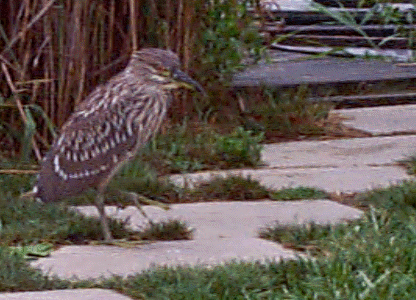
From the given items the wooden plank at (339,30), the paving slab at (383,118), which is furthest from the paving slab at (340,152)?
the wooden plank at (339,30)

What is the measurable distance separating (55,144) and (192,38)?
204 centimetres

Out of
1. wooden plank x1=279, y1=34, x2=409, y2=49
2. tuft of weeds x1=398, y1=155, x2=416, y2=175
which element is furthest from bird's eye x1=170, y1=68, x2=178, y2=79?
wooden plank x1=279, y1=34, x2=409, y2=49

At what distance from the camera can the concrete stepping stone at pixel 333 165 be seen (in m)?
6.53

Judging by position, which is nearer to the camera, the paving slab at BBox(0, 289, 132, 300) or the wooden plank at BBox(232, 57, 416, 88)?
the paving slab at BBox(0, 289, 132, 300)

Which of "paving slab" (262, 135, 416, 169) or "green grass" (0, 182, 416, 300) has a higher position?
"green grass" (0, 182, 416, 300)

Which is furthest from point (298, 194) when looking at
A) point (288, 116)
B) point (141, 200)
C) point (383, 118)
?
point (383, 118)

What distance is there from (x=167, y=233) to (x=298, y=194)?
3.00ft

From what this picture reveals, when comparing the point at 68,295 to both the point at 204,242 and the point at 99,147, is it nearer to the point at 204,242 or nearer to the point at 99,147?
the point at 204,242

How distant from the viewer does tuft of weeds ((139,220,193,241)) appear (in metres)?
5.52

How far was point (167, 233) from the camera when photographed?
5520 millimetres

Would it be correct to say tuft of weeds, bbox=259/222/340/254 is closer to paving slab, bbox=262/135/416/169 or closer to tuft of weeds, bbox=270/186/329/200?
tuft of weeds, bbox=270/186/329/200

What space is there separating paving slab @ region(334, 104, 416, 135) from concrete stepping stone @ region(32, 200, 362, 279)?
189 cm

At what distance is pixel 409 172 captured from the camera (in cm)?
676

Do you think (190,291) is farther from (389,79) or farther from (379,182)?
(389,79)
